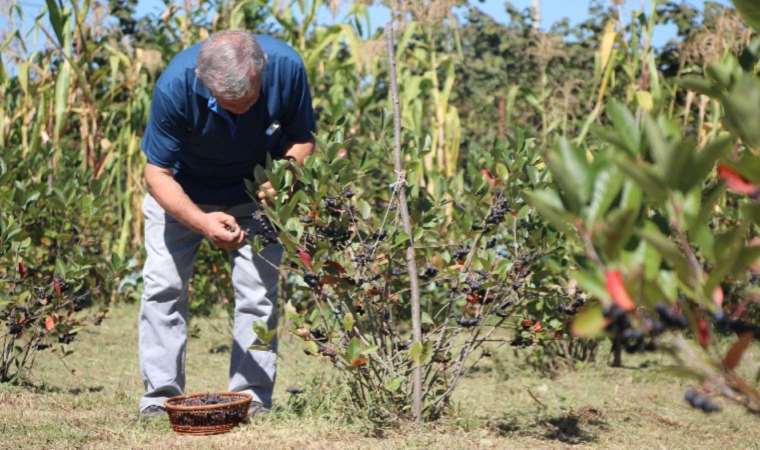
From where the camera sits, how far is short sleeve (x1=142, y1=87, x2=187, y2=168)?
3.49m

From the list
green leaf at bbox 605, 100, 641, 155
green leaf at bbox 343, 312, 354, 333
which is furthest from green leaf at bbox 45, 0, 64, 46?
green leaf at bbox 605, 100, 641, 155

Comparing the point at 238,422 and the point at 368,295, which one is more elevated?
the point at 368,295

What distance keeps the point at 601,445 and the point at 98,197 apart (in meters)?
2.47

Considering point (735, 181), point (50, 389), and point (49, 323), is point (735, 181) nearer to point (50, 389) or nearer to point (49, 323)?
point (49, 323)

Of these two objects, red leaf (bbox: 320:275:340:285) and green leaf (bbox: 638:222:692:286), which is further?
red leaf (bbox: 320:275:340:285)

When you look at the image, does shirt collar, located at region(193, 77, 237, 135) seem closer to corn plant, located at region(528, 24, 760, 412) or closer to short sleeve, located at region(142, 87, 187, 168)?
short sleeve, located at region(142, 87, 187, 168)

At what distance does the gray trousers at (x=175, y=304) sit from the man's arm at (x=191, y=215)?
0.23 meters

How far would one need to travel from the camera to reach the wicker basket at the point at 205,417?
3.35 meters

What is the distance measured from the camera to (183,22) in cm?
712

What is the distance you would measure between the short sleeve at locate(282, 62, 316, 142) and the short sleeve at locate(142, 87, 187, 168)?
0.39 m

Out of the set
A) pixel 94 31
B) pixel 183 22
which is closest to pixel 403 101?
pixel 183 22

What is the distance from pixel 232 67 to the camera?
127 inches

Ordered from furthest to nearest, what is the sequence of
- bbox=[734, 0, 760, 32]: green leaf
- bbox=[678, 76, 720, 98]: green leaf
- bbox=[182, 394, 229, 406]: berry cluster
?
1. bbox=[182, 394, 229, 406]: berry cluster
2. bbox=[678, 76, 720, 98]: green leaf
3. bbox=[734, 0, 760, 32]: green leaf

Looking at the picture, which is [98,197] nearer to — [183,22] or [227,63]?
[227,63]
